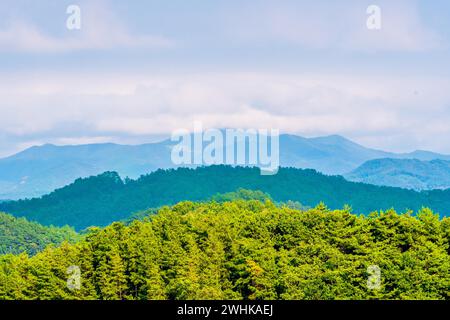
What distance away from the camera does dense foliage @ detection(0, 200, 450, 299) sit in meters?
36.4

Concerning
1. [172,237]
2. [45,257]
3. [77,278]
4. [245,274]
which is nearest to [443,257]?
[245,274]

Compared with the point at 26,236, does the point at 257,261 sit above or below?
above

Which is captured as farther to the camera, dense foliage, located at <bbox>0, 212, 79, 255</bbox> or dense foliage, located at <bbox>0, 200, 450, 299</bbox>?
dense foliage, located at <bbox>0, 212, 79, 255</bbox>

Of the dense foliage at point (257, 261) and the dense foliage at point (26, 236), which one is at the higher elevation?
the dense foliage at point (257, 261)

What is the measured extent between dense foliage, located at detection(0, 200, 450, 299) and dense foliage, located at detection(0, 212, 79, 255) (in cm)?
8617

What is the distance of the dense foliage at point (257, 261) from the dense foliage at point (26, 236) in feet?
283

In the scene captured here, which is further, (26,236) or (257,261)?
(26,236)

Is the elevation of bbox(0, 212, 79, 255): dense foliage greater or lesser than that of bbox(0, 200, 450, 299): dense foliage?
lesser

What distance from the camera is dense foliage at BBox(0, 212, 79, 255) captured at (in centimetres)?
13075

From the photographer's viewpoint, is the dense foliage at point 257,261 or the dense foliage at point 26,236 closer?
the dense foliage at point 257,261

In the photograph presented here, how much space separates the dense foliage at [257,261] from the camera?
3638 cm

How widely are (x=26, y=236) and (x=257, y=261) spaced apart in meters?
102

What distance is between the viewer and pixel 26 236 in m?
135

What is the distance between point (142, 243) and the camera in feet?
141
